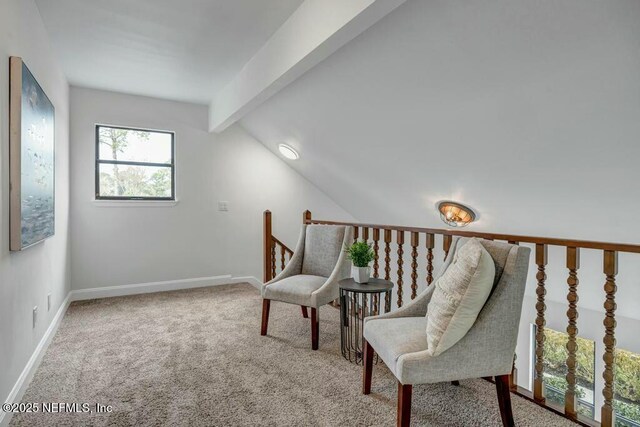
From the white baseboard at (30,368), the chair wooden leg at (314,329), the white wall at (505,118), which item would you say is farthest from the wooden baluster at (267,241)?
the white baseboard at (30,368)

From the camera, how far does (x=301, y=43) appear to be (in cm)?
241

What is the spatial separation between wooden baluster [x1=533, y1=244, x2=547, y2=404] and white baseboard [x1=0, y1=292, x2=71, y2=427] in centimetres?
273

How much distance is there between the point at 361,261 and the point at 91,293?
11.2 ft

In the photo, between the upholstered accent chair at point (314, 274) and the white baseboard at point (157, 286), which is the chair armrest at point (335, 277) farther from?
the white baseboard at point (157, 286)

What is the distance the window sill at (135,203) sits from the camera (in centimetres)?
415

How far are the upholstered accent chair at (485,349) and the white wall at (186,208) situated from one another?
11.8 ft

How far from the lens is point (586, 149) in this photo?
2094 millimetres

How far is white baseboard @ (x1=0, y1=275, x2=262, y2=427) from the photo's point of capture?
2016 mm

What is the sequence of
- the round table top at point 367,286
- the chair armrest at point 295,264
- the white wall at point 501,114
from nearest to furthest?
the white wall at point 501,114
the round table top at point 367,286
the chair armrest at point 295,264

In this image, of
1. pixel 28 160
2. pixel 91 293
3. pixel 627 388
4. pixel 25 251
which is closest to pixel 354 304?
pixel 25 251

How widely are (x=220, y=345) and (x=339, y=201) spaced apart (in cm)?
296

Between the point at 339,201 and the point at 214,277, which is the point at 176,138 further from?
the point at 339,201

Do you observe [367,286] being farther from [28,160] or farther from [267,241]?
[28,160]

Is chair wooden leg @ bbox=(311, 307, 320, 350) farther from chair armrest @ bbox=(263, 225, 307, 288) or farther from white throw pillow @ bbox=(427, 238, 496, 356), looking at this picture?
white throw pillow @ bbox=(427, 238, 496, 356)
